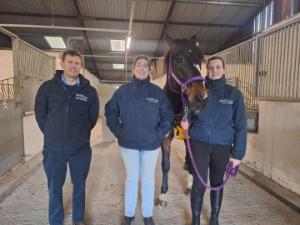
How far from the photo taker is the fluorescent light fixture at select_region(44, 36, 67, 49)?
7539 millimetres

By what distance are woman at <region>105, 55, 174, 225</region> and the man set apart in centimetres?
19

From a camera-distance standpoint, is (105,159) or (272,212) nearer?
(272,212)

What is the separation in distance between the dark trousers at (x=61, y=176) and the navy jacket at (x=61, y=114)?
5 centimetres

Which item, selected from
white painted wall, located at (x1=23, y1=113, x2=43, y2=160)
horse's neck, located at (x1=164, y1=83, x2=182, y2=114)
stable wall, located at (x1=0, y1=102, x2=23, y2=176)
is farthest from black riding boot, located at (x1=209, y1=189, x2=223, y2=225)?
white painted wall, located at (x1=23, y1=113, x2=43, y2=160)

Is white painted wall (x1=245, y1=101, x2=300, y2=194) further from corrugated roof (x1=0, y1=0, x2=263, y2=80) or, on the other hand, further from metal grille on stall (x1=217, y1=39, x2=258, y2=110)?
corrugated roof (x1=0, y1=0, x2=263, y2=80)

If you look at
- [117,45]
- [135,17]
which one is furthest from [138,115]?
[117,45]

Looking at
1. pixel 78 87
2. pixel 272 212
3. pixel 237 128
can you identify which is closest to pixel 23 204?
pixel 78 87

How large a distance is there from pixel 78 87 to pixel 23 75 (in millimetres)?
2362

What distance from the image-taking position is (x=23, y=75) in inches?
132

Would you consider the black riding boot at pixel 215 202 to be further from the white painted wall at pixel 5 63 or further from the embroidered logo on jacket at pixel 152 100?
the white painted wall at pixel 5 63

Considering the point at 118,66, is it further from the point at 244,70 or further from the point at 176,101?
the point at 176,101

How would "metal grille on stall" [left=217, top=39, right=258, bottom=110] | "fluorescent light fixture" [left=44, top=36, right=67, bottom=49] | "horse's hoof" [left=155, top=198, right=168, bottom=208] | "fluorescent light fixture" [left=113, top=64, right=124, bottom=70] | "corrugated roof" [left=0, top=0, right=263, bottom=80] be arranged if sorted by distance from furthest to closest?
"fluorescent light fixture" [left=113, top=64, right=124, bottom=70] → "fluorescent light fixture" [left=44, top=36, right=67, bottom=49] → "corrugated roof" [left=0, top=0, right=263, bottom=80] → "metal grille on stall" [left=217, top=39, right=258, bottom=110] → "horse's hoof" [left=155, top=198, right=168, bottom=208]

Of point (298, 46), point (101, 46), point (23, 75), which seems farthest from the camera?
point (101, 46)

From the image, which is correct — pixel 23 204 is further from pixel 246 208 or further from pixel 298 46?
pixel 298 46
